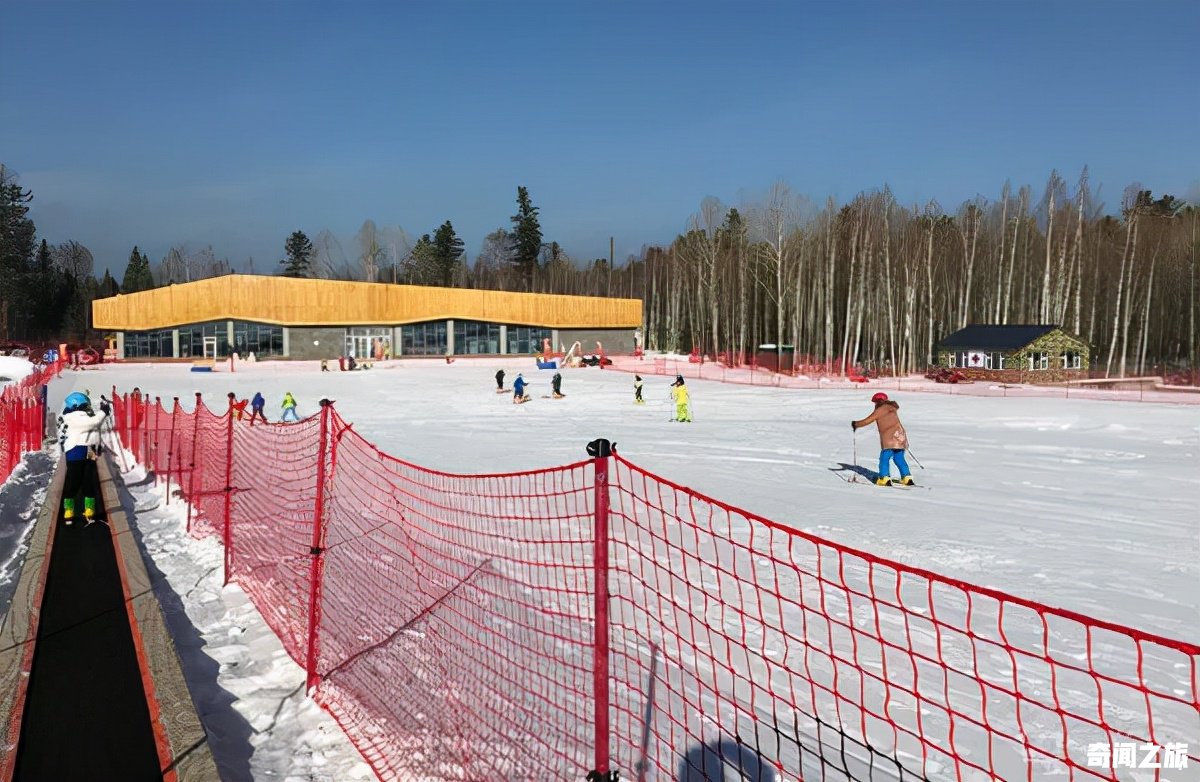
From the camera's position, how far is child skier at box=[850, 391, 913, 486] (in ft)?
40.3

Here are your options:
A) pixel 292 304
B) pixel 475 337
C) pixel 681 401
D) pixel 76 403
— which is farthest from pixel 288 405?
pixel 475 337

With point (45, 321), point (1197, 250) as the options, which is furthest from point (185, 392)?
point (45, 321)

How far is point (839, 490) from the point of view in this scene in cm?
1216

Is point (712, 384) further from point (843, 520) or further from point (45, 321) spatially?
point (45, 321)

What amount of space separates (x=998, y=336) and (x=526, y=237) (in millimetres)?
70578

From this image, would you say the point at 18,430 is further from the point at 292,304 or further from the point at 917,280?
the point at 917,280

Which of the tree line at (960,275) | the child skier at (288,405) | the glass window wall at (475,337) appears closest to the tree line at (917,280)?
the tree line at (960,275)

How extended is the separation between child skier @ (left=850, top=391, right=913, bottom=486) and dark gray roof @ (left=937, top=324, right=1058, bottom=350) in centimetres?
3507

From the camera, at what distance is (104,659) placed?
5.08m

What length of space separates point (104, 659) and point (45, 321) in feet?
349

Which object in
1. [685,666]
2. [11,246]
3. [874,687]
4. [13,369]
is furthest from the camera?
[11,246]

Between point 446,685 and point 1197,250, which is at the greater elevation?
point 1197,250

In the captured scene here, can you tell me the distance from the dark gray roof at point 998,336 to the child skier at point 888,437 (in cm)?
3507

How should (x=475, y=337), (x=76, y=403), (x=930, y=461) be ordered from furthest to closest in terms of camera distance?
(x=475, y=337), (x=930, y=461), (x=76, y=403)
